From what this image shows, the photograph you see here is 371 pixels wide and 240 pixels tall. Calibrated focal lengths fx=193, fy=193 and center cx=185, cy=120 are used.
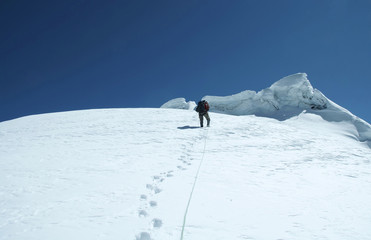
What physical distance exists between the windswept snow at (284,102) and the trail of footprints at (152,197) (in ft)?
56.1

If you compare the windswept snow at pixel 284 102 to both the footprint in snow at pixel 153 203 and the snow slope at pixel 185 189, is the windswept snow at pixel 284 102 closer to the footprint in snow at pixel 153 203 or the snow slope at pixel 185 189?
the snow slope at pixel 185 189

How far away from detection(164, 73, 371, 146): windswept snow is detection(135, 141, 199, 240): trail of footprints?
A: 17112 millimetres

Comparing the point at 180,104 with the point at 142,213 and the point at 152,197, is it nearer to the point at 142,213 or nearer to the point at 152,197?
the point at 152,197

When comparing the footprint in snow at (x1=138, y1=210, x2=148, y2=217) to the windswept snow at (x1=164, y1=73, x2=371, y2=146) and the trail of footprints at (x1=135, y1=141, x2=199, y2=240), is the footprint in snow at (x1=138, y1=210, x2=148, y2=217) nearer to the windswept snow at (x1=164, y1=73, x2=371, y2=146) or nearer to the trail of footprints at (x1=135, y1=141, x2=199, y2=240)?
the trail of footprints at (x1=135, y1=141, x2=199, y2=240)

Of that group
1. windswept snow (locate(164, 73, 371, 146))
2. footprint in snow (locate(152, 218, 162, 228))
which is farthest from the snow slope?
windswept snow (locate(164, 73, 371, 146))

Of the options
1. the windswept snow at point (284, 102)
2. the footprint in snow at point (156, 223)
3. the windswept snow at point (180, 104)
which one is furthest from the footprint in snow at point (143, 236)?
the windswept snow at point (180, 104)

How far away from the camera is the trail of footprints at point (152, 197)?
2605 mm

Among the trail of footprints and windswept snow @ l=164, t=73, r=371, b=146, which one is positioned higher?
windswept snow @ l=164, t=73, r=371, b=146

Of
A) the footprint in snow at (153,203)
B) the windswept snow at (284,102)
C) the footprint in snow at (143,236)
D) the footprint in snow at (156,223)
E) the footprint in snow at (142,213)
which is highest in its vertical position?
the windswept snow at (284,102)

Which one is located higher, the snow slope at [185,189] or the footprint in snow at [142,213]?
the snow slope at [185,189]

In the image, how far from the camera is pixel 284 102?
77.9 feet

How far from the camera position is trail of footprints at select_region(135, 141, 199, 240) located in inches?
103

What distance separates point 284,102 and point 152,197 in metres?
24.2

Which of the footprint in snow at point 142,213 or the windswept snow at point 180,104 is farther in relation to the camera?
the windswept snow at point 180,104
